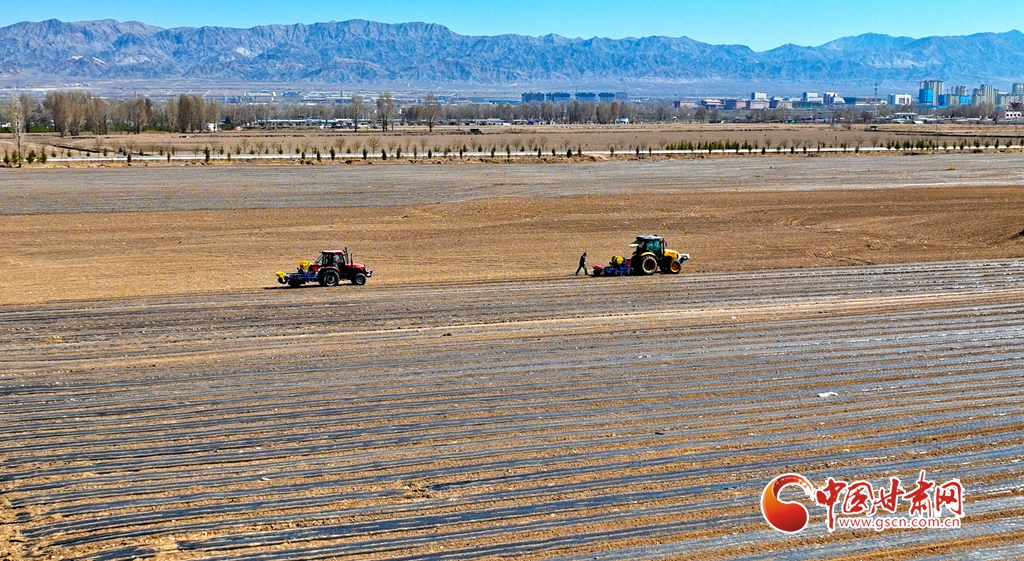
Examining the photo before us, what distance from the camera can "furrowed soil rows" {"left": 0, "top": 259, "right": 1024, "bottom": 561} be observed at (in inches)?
477

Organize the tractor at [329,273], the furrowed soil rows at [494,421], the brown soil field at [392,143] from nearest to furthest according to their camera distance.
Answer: the furrowed soil rows at [494,421] < the tractor at [329,273] < the brown soil field at [392,143]

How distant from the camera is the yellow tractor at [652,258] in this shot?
28031mm

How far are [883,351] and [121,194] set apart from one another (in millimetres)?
39729

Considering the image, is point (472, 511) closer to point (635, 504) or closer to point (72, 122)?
point (635, 504)

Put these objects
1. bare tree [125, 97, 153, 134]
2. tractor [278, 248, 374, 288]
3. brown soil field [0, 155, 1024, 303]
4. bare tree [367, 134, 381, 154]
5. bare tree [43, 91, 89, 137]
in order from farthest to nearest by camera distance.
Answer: bare tree [125, 97, 153, 134], bare tree [43, 91, 89, 137], bare tree [367, 134, 381, 154], brown soil field [0, 155, 1024, 303], tractor [278, 248, 374, 288]

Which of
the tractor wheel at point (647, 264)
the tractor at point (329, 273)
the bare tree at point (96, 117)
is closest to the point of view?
the tractor at point (329, 273)

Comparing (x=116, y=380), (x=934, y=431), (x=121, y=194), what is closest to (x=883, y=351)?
(x=934, y=431)

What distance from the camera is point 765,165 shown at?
69562 mm

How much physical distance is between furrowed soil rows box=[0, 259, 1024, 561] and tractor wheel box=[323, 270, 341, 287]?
59.3 inches

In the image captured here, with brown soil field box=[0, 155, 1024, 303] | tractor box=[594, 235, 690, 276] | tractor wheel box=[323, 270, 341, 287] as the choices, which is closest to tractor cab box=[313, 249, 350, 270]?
tractor wheel box=[323, 270, 341, 287]

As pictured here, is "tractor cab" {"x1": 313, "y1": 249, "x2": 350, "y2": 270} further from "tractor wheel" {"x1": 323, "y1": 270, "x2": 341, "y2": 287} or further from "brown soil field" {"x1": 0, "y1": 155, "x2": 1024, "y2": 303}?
"brown soil field" {"x1": 0, "y1": 155, "x2": 1024, "y2": 303}

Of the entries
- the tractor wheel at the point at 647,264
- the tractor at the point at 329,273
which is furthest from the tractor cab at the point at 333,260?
the tractor wheel at the point at 647,264

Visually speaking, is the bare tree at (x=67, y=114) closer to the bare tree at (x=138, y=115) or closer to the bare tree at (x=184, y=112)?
the bare tree at (x=138, y=115)

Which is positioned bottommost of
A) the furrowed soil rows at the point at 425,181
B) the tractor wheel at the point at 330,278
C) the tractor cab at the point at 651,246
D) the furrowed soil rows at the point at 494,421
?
the furrowed soil rows at the point at 494,421
